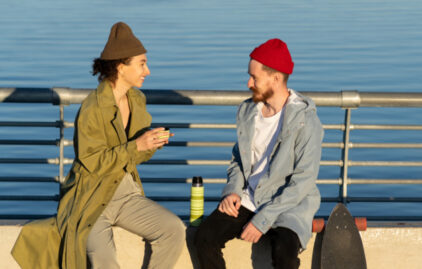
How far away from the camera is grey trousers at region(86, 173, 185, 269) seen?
19.8 ft

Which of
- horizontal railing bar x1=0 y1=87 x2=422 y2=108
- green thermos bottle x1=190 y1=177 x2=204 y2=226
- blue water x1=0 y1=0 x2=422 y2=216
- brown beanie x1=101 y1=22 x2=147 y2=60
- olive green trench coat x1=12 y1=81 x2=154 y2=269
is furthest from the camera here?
blue water x1=0 y1=0 x2=422 y2=216

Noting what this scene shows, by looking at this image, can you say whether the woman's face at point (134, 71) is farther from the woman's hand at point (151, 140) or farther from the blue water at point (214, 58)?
the blue water at point (214, 58)

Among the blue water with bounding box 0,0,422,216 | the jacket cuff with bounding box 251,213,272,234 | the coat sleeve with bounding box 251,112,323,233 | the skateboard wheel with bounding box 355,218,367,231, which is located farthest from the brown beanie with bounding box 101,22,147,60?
the blue water with bounding box 0,0,422,216

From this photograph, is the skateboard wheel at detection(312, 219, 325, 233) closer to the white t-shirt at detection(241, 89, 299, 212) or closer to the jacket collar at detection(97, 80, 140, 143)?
the white t-shirt at detection(241, 89, 299, 212)

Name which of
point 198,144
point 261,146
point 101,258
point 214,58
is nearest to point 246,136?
point 261,146

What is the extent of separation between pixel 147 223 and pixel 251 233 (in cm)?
65

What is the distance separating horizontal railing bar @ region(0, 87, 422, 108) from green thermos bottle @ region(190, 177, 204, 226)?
808mm

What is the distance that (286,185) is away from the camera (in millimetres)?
6027

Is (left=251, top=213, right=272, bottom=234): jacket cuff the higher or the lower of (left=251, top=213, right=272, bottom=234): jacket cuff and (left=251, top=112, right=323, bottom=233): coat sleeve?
the lower

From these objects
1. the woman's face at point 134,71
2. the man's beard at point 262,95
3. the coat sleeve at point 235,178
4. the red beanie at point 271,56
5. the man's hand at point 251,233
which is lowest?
the man's hand at point 251,233

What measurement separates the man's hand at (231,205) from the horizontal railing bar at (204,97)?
3.30ft

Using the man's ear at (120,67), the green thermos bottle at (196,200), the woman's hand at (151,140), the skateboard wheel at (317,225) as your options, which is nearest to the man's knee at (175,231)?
the green thermos bottle at (196,200)

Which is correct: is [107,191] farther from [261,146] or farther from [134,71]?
[261,146]

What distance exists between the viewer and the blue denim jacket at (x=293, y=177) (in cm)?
593
